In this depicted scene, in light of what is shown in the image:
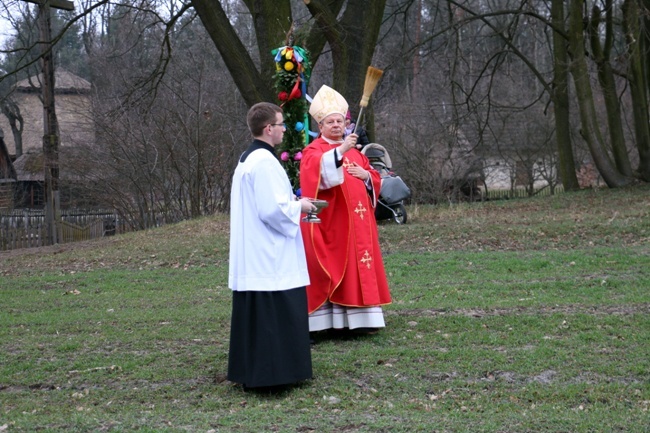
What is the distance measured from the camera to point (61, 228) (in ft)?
83.2

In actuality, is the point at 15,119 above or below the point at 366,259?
above

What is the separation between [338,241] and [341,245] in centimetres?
4

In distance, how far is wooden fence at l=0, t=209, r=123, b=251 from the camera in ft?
81.4

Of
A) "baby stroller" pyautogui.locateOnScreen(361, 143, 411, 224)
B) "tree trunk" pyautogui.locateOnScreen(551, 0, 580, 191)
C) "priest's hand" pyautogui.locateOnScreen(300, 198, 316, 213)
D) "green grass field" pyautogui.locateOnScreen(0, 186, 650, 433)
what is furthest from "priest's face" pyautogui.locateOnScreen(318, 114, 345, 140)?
"tree trunk" pyautogui.locateOnScreen(551, 0, 580, 191)

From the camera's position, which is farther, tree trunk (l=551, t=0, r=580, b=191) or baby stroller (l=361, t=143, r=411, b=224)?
tree trunk (l=551, t=0, r=580, b=191)

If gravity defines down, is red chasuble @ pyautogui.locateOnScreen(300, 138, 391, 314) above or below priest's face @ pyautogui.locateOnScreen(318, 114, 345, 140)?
below

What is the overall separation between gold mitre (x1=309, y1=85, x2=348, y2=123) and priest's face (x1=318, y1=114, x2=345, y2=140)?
0.04 meters

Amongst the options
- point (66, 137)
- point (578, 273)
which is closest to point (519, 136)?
point (66, 137)

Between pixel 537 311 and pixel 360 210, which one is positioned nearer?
pixel 360 210

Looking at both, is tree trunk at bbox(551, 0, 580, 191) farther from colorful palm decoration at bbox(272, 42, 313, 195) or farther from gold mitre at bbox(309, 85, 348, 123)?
gold mitre at bbox(309, 85, 348, 123)

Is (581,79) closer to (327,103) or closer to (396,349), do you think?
(327,103)

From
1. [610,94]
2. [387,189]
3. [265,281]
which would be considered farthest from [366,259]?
[610,94]

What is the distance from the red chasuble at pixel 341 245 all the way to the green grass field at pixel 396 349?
0.45m

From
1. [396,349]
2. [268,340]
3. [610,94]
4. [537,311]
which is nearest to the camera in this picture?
[268,340]
